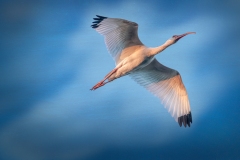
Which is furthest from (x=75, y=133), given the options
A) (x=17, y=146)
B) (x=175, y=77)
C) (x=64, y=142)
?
(x=175, y=77)

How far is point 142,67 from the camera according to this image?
3.69 metres

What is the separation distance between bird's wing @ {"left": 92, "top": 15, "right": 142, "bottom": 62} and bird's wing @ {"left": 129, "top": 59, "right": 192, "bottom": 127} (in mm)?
245

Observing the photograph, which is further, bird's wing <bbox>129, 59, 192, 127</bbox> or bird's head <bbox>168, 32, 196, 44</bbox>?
bird's wing <bbox>129, 59, 192, 127</bbox>

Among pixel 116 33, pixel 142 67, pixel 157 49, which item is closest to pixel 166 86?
pixel 142 67

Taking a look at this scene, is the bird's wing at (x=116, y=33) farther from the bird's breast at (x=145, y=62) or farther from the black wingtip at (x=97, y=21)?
the bird's breast at (x=145, y=62)

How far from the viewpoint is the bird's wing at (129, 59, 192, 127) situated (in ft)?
12.4

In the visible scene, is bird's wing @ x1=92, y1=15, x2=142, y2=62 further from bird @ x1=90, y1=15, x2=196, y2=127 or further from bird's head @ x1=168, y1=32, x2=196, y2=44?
bird's head @ x1=168, y1=32, x2=196, y2=44

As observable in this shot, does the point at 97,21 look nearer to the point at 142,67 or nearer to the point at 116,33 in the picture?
the point at 116,33

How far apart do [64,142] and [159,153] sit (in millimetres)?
782

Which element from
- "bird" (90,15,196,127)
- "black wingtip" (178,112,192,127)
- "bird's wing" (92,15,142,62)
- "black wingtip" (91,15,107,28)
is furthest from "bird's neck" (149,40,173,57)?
"black wingtip" (178,112,192,127)

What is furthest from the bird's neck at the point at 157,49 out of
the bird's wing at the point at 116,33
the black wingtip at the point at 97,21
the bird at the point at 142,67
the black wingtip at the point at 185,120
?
the black wingtip at the point at 185,120

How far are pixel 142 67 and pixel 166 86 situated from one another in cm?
35

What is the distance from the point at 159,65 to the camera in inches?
151

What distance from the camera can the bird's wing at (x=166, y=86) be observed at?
378cm
